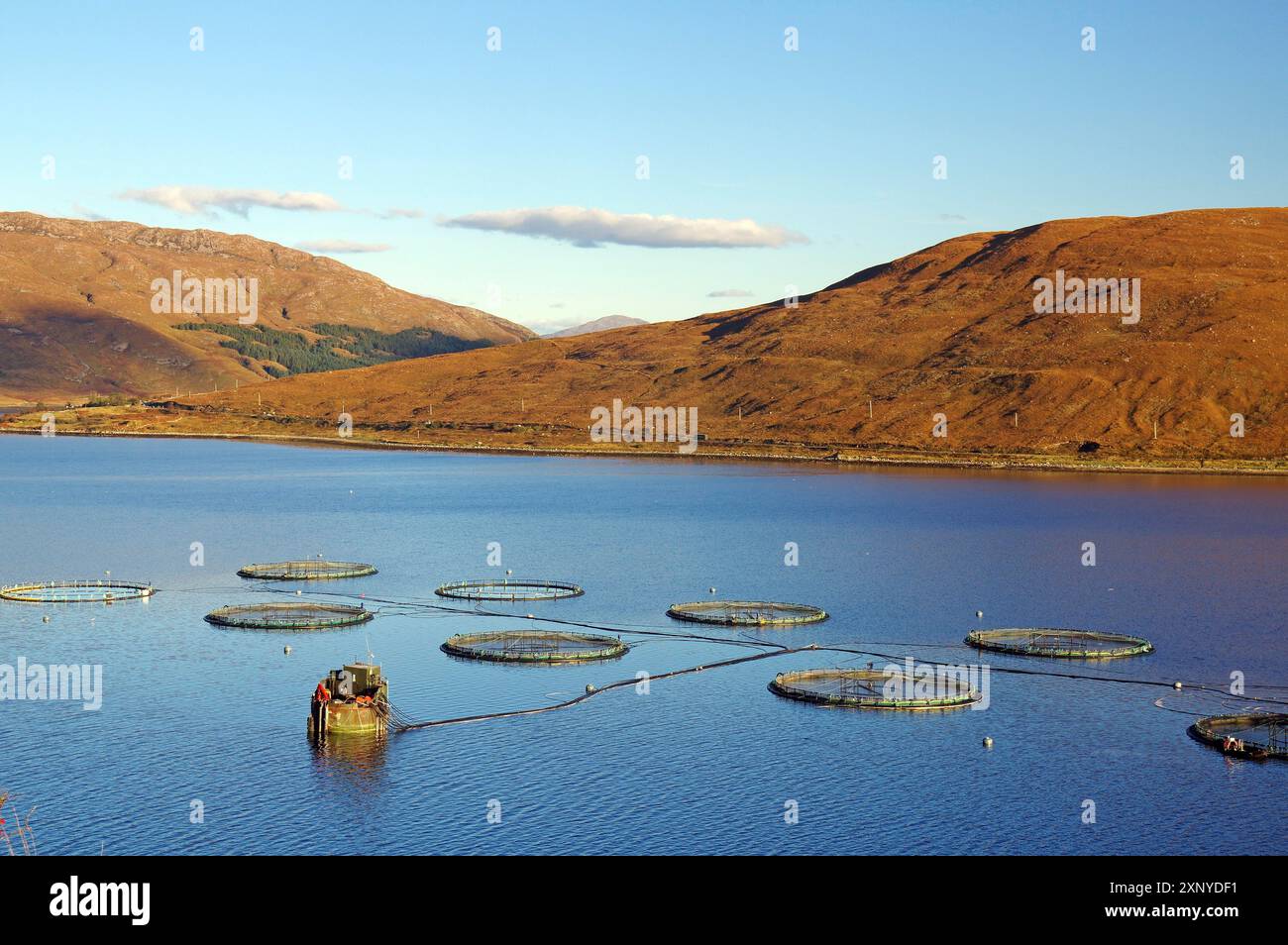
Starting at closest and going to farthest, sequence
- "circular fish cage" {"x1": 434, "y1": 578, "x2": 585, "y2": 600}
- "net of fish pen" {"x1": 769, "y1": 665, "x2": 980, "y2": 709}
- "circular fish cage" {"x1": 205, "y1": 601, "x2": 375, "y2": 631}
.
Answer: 1. "net of fish pen" {"x1": 769, "y1": 665, "x2": 980, "y2": 709}
2. "circular fish cage" {"x1": 205, "y1": 601, "x2": 375, "y2": 631}
3. "circular fish cage" {"x1": 434, "y1": 578, "x2": 585, "y2": 600}

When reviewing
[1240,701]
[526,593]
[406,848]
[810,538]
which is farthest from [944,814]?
[810,538]

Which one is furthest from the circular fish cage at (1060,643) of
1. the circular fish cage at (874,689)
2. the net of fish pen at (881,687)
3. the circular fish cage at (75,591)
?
the circular fish cage at (75,591)

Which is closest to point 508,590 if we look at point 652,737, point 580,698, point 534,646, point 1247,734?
point 534,646

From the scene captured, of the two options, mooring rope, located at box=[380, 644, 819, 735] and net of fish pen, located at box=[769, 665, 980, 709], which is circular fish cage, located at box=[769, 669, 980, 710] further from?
mooring rope, located at box=[380, 644, 819, 735]

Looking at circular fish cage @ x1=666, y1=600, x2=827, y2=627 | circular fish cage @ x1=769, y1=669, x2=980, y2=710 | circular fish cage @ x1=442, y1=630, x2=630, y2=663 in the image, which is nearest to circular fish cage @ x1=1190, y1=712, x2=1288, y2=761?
circular fish cage @ x1=769, y1=669, x2=980, y2=710

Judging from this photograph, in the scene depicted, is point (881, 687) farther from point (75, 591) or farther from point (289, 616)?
point (75, 591)
